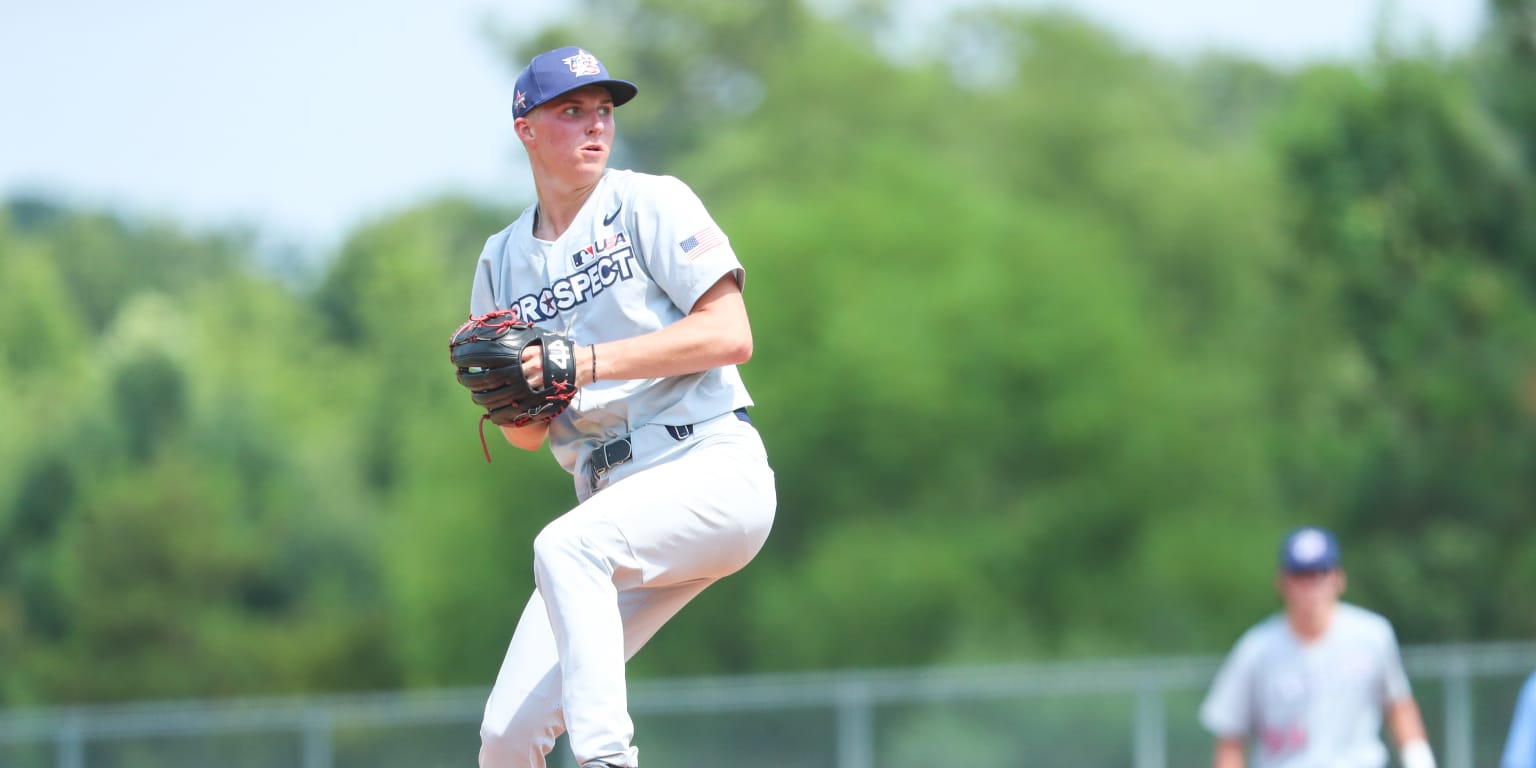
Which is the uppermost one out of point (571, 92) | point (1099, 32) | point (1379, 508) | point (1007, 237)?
point (1099, 32)

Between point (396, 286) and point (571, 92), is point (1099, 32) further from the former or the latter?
point (571, 92)

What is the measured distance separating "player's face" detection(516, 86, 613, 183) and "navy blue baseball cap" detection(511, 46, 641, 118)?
35mm

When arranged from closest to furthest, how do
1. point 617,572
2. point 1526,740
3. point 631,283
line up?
point 1526,740 → point 617,572 → point 631,283

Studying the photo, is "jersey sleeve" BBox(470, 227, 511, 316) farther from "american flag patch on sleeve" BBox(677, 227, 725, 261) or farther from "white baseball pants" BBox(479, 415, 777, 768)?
"american flag patch on sleeve" BBox(677, 227, 725, 261)

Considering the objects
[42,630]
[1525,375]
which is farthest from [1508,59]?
[42,630]

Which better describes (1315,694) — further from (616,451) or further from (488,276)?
(488,276)

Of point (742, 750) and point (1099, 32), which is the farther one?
point (1099, 32)

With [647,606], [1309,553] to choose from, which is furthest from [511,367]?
[1309,553]

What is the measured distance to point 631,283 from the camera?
18.3 ft

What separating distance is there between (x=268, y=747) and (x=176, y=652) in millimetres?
25879

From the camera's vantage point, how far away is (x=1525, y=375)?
35719 mm

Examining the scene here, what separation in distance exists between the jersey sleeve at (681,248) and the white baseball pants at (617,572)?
0.43 m

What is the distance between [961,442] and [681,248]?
3689cm

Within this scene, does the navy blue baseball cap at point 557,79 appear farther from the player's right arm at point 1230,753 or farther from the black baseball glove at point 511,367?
the player's right arm at point 1230,753
